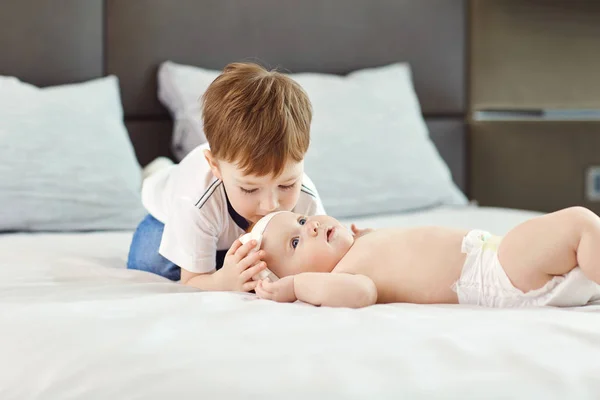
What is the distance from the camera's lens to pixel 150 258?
5.77 ft

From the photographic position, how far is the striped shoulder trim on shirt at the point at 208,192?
63.9 inches

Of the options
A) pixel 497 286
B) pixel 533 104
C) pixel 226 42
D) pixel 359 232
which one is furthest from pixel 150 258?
pixel 533 104

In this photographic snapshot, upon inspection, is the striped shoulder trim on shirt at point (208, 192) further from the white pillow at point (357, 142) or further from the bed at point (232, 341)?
the white pillow at point (357, 142)

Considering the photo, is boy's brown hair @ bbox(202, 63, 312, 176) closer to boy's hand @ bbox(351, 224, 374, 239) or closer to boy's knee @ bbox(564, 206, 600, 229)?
boy's hand @ bbox(351, 224, 374, 239)

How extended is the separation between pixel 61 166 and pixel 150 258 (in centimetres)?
64

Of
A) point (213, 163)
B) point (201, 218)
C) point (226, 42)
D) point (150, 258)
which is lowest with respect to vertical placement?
point (150, 258)

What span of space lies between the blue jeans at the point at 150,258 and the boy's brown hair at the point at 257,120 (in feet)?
1.02

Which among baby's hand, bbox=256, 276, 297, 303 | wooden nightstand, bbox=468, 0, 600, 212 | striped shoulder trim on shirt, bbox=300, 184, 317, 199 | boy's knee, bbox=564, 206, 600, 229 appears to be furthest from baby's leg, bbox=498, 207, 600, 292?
wooden nightstand, bbox=468, 0, 600, 212

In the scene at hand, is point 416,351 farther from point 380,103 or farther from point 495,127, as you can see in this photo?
point 495,127

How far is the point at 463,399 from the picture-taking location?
905 millimetres

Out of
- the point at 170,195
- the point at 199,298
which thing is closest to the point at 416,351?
the point at 199,298

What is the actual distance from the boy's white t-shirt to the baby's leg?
0.51 metres

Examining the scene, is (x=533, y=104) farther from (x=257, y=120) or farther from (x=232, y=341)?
(x=232, y=341)

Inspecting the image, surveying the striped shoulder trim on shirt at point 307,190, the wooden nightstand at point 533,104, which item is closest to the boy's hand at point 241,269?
the striped shoulder trim on shirt at point 307,190
